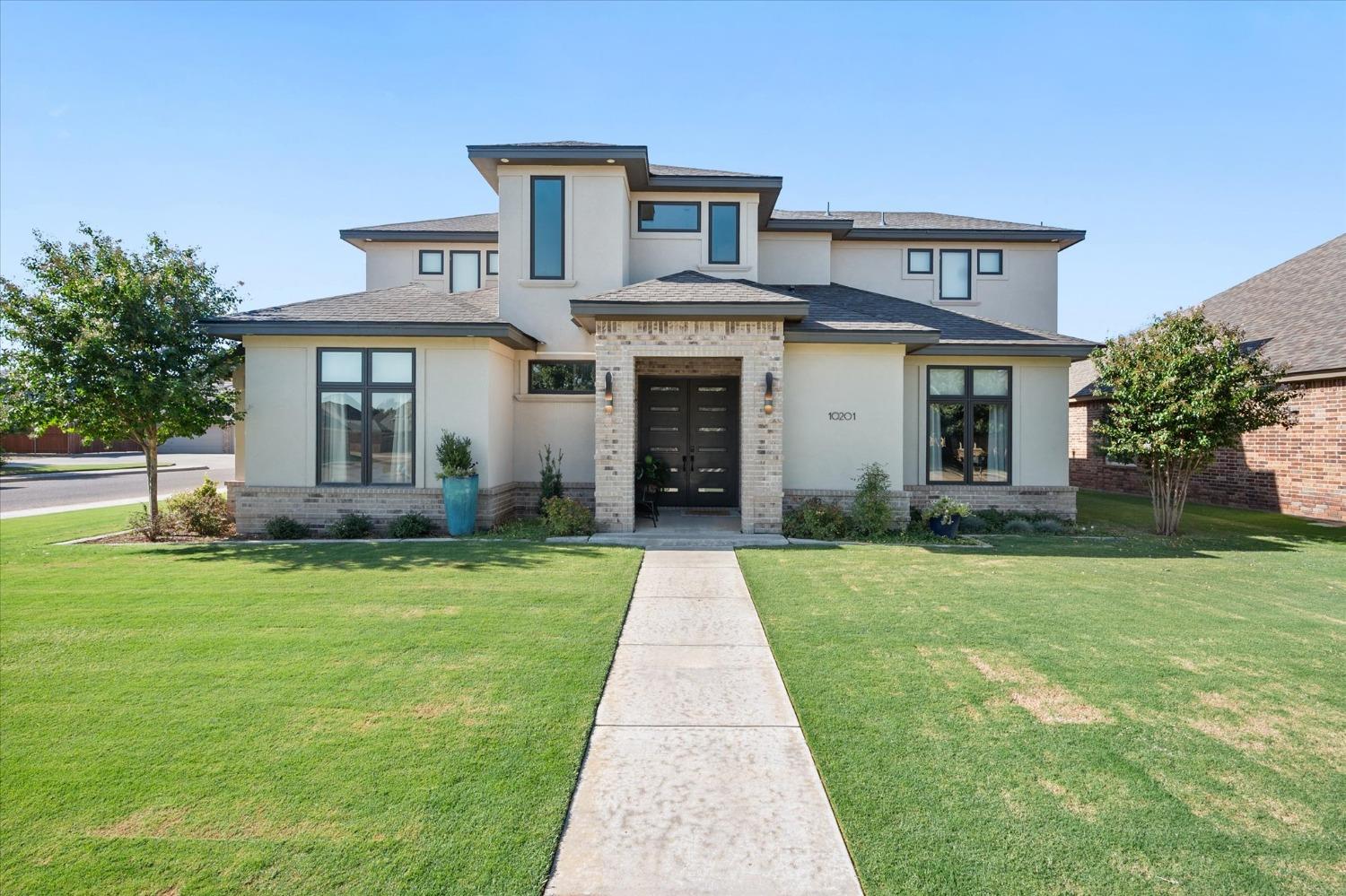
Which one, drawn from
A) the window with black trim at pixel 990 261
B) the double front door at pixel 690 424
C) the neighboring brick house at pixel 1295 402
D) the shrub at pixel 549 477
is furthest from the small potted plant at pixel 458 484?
the window with black trim at pixel 990 261

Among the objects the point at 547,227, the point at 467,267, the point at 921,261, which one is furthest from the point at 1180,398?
the point at 467,267

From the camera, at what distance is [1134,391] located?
12.1 m

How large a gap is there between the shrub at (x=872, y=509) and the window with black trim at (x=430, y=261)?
12.9 metres

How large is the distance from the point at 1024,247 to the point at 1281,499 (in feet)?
27.1

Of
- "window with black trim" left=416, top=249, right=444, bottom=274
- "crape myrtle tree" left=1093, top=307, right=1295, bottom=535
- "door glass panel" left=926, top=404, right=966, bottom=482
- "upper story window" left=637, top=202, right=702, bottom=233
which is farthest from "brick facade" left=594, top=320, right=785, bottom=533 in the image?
"window with black trim" left=416, top=249, right=444, bottom=274

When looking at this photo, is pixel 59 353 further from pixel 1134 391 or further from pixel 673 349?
pixel 1134 391

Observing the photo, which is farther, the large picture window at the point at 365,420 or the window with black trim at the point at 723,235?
the window with black trim at the point at 723,235

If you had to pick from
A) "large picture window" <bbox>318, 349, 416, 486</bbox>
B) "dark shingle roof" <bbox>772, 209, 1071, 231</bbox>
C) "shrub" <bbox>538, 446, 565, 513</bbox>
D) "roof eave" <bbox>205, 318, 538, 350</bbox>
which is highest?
"dark shingle roof" <bbox>772, 209, 1071, 231</bbox>

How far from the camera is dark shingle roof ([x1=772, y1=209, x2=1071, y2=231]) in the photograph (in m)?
16.9

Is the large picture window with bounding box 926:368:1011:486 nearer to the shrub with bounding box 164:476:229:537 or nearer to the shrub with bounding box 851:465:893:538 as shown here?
the shrub with bounding box 851:465:893:538

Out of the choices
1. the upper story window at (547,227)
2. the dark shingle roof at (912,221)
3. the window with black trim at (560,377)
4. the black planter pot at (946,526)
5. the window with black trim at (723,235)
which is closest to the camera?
the black planter pot at (946,526)

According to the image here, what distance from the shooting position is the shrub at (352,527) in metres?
11.8

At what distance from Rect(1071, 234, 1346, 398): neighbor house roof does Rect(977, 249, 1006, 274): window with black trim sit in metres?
3.73

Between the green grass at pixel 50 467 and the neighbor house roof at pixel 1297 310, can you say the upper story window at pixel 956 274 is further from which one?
the green grass at pixel 50 467
